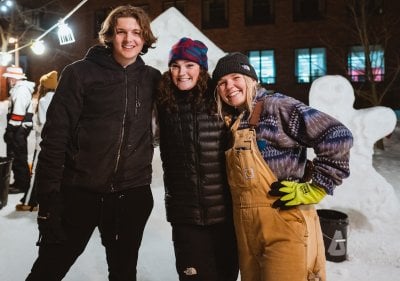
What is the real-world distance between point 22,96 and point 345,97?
577cm

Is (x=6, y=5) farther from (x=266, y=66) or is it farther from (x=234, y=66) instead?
(x=234, y=66)

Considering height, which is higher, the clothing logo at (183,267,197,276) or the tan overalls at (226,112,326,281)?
the tan overalls at (226,112,326,281)

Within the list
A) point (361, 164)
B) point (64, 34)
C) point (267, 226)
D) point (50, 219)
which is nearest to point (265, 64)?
point (64, 34)

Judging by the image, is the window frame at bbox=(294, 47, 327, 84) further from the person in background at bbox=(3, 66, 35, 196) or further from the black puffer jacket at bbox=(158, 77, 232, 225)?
the black puffer jacket at bbox=(158, 77, 232, 225)

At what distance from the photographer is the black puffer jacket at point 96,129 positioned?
7.63 ft

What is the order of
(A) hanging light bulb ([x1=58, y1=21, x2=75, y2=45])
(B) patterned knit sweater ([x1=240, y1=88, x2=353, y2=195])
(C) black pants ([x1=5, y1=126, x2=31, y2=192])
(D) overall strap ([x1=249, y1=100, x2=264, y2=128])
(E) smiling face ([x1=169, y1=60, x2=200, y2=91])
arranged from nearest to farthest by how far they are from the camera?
(B) patterned knit sweater ([x1=240, y1=88, x2=353, y2=195]), (D) overall strap ([x1=249, y1=100, x2=264, y2=128]), (E) smiling face ([x1=169, y1=60, x2=200, y2=91]), (C) black pants ([x1=5, y1=126, x2=31, y2=192]), (A) hanging light bulb ([x1=58, y1=21, x2=75, y2=45])

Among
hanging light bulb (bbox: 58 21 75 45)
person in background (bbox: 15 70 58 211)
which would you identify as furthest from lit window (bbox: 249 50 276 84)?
person in background (bbox: 15 70 58 211)

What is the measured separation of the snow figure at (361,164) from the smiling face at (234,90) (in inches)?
153

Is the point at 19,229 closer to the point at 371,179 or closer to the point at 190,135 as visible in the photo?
the point at 190,135

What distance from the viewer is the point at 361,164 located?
19.4ft

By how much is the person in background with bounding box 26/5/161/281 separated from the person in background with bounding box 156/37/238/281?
181 millimetres

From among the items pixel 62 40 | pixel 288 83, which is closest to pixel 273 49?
pixel 288 83

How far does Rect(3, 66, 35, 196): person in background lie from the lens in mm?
7449

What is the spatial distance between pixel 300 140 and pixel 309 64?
22.0 m
